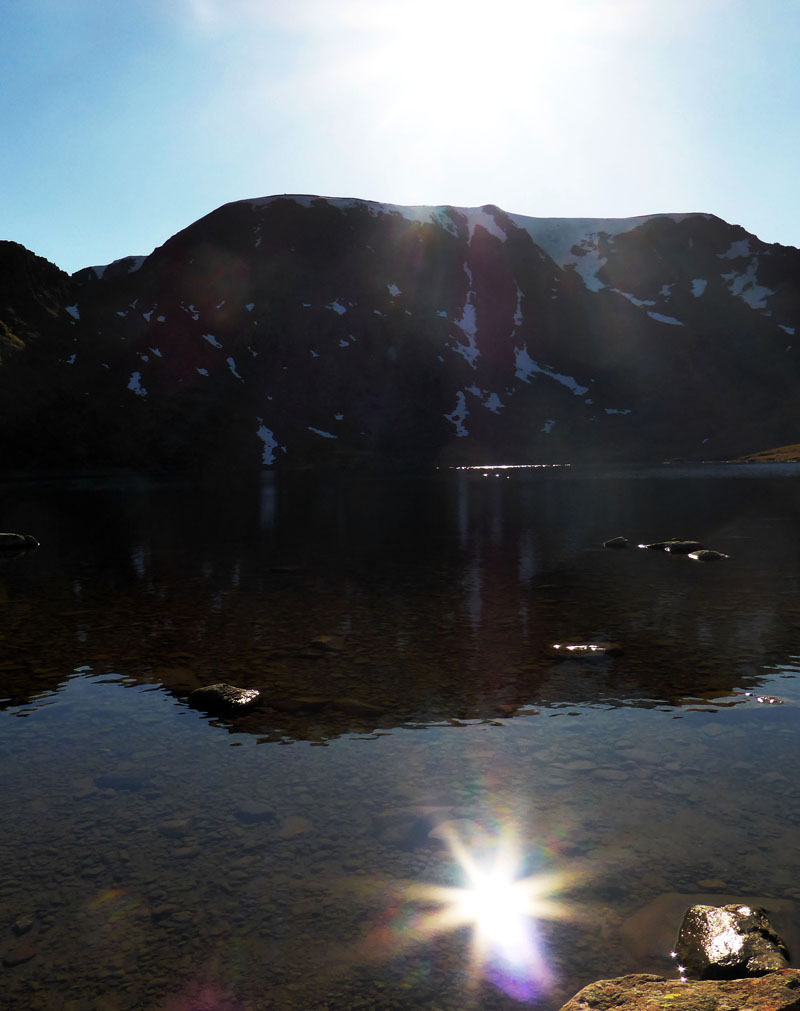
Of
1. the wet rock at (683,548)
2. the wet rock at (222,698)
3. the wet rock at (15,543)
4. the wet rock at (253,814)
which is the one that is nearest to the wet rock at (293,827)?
the wet rock at (253,814)

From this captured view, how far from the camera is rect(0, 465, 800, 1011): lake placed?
24.1 ft

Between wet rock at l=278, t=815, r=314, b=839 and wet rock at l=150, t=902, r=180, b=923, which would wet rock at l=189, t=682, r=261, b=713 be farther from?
Result: wet rock at l=150, t=902, r=180, b=923

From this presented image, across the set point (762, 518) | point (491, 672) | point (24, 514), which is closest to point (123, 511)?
point (24, 514)

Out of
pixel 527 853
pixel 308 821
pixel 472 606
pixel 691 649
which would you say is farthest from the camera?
pixel 472 606

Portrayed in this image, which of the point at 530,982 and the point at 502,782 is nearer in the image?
the point at 530,982

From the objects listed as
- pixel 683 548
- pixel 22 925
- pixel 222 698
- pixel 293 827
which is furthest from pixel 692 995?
pixel 683 548

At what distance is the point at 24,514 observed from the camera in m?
70.8

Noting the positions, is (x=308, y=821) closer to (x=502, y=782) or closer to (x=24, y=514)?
(x=502, y=782)

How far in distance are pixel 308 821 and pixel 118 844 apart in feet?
7.67

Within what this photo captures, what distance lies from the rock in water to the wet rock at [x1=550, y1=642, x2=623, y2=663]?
1085cm

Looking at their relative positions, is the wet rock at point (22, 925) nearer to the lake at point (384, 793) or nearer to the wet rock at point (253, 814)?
the lake at point (384, 793)

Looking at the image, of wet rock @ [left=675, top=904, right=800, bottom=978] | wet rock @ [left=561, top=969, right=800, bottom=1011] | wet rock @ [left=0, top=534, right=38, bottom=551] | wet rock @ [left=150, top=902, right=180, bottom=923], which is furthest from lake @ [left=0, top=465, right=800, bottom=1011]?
wet rock @ [left=0, top=534, right=38, bottom=551]

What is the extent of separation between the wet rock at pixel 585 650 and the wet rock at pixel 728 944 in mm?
10851

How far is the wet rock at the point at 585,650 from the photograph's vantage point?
18531mm
